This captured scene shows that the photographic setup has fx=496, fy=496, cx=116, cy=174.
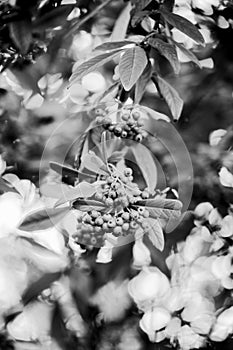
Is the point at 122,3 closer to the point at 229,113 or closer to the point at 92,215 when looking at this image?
the point at 229,113

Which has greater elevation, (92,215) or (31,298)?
(92,215)

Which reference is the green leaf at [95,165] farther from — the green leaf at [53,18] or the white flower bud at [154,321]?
the white flower bud at [154,321]

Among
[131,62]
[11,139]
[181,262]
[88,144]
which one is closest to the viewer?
[131,62]

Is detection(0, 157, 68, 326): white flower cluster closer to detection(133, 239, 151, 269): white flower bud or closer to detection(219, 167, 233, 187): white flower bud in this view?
detection(133, 239, 151, 269): white flower bud

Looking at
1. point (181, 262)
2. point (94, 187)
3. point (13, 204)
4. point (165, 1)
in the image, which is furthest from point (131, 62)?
point (181, 262)

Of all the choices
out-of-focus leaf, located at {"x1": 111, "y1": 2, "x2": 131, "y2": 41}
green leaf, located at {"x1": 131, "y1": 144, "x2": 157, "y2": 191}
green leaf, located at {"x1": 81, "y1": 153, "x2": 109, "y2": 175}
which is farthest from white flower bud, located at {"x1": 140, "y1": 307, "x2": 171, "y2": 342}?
out-of-focus leaf, located at {"x1": 111, "y1": 2, "x2": 131, "y2": 41}

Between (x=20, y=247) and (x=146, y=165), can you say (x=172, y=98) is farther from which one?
(x=20, y=247)

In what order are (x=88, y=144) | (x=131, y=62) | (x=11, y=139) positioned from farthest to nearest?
(x=11, y=139) → (x=88, y=144) → (x=131, y=62)
